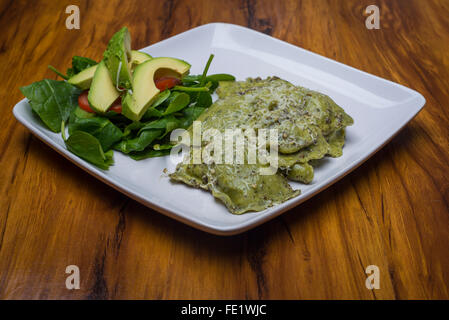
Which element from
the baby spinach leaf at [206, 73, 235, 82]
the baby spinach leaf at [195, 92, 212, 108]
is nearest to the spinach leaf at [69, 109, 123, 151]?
the baby spinach leaf at [195, 92, 212, 108]

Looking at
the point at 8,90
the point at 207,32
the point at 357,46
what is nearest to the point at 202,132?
the point at 207,32

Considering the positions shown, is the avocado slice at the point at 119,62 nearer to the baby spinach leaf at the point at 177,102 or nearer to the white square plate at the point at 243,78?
the baby spinach leaf at the point at 177,102

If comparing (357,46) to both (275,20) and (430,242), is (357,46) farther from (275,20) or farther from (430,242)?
(430,242)

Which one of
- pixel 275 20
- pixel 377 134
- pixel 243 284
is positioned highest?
pixel 275 20

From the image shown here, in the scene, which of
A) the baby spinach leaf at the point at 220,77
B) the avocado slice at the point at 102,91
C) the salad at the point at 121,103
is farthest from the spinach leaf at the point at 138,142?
the baby spinach leaf at the point at 220,77

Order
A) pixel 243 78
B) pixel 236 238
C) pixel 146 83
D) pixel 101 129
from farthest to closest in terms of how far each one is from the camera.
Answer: pixel 243 78 → pixel 146 83 → pixel 101 129 → pixel 236 238

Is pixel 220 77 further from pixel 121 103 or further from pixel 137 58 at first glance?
pixel 121 103

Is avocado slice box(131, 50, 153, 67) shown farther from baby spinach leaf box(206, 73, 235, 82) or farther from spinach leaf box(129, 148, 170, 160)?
spinach leaf box(129, 148, 170, 160)

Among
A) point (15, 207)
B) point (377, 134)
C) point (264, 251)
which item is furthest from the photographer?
point (377, 134)

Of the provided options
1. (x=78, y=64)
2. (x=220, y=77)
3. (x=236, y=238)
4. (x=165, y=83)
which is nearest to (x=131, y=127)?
(x=165, y=83)
